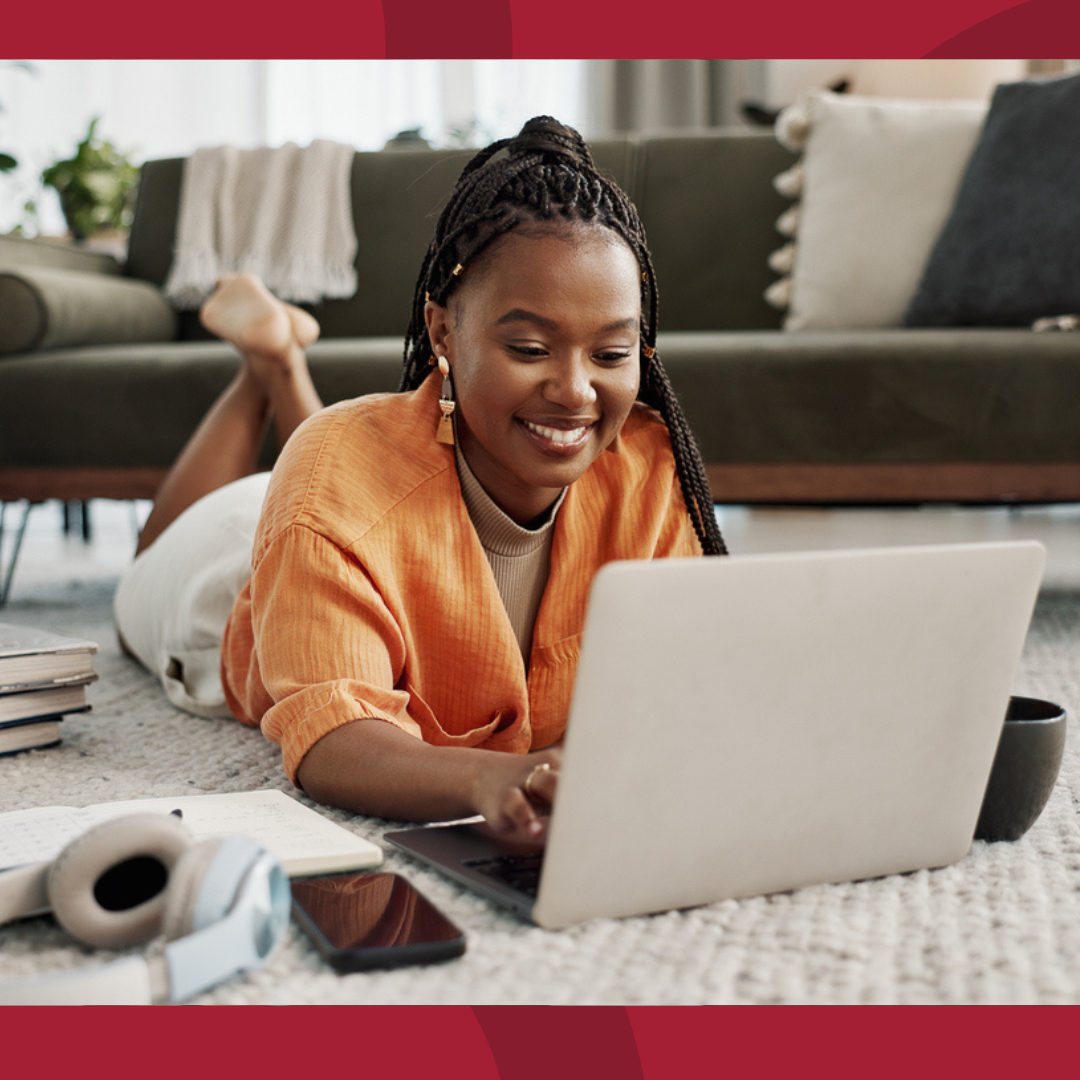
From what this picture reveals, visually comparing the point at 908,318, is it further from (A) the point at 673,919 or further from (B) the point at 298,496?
(A) the point at 673,919

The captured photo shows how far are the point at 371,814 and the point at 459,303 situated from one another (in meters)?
0.44

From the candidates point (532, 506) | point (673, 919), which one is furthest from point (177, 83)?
point (673, 919)

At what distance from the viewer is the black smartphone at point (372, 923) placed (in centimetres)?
65

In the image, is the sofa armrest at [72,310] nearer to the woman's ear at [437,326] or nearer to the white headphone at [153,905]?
the woman's ear at [437,326]

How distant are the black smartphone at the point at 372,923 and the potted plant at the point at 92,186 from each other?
9.43ft

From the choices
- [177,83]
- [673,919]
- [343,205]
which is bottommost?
[673,919]

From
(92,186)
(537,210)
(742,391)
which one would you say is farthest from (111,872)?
(92,186)

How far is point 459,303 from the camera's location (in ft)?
3.38

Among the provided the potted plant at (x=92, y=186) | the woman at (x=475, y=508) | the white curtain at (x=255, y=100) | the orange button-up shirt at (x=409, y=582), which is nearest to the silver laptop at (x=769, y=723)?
the woman at (x=475, y=508)

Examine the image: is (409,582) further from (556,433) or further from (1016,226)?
(1016,226)

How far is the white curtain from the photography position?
423 centimetres

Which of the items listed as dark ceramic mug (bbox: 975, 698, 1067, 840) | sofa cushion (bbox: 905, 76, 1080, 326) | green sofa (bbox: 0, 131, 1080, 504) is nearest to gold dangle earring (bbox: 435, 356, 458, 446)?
dark ceramic mug (bbox: 975, 698, 1067, 840)
